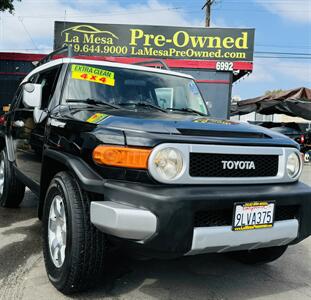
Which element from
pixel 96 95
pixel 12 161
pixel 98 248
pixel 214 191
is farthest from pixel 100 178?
pixel 12 161

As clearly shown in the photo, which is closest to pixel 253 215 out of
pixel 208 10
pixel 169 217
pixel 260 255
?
pixel 169 217

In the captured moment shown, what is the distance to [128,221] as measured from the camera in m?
2.37

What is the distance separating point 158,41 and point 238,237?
12.1 metres

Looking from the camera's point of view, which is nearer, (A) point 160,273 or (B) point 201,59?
(A) point 160,273

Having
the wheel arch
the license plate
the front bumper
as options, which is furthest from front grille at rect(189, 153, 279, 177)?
the wheel arch

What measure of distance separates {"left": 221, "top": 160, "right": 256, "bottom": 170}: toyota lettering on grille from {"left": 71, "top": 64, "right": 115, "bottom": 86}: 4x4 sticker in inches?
60.9

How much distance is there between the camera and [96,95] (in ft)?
11.9

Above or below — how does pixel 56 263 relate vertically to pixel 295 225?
below

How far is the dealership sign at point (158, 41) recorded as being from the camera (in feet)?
44.5

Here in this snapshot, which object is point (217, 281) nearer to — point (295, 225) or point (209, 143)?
point (295, 225)

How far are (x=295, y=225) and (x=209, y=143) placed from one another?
35.0 inches

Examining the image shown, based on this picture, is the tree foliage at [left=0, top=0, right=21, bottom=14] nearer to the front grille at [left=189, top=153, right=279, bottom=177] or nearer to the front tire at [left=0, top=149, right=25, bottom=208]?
the front tire at [left=0, top=149, right=25, bottom=208]

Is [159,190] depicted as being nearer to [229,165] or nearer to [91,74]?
[229,165]

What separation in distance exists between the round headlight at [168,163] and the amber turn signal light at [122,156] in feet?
0.25
